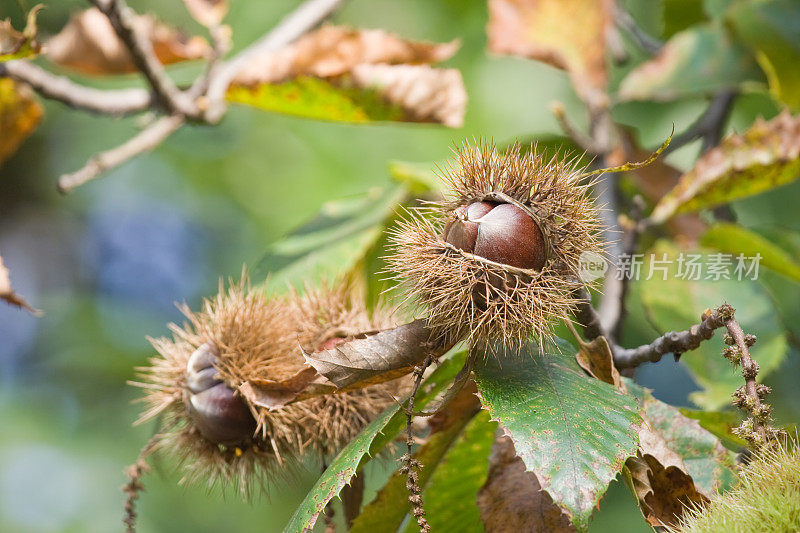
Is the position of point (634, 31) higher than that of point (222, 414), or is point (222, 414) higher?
point (634, 31)

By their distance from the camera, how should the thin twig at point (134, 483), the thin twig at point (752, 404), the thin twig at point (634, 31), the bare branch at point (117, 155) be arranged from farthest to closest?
the thin twig at point (634, 31)
the bare branch at point (117, 155)
the thin twig at point (134, 483)
the thin twig at point (752, 404)

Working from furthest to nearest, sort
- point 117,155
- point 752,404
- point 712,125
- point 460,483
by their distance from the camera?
1. point 712,125
2. point 117,155
3. point 460,483
4. point 752,404

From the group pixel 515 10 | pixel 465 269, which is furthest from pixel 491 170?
pixel 515 10

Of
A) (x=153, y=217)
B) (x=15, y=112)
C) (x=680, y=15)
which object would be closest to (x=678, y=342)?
(x=15, y=112)

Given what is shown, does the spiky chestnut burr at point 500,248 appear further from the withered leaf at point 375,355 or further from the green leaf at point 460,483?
the green leaf at point 460,483

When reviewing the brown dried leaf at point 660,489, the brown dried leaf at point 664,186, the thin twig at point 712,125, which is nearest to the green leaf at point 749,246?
the brown dried leaf at point 664,186

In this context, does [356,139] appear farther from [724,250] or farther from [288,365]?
[288,365]

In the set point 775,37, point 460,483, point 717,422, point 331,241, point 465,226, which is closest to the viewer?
point 465,226

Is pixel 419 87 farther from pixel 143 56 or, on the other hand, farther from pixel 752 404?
pixel 752 404
